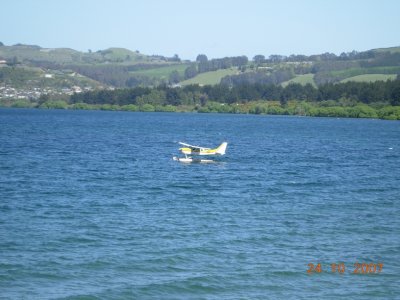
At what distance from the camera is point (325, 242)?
96.6 feet

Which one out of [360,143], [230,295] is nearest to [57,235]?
[230,295]

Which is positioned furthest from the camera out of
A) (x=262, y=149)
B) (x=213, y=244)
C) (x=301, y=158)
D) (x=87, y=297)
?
(x=262, y=149)

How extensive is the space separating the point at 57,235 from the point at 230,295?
409 inches

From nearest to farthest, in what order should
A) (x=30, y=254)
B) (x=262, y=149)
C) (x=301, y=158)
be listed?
1. (x=30, y=254)
2. (x=301, y=158)
3. (x=262, y=149)

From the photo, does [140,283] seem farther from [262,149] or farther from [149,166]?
[262,149]
